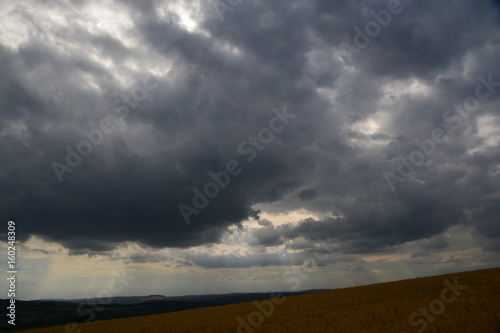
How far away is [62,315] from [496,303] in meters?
224

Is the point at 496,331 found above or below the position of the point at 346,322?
above

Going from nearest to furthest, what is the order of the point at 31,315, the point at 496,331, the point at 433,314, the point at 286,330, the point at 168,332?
the point at 496,331 < the point at 433,314 < the point at 286,330 < the point at 168,332 < the point at 31,315

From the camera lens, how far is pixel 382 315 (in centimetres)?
1650

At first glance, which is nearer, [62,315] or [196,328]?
[196,328]

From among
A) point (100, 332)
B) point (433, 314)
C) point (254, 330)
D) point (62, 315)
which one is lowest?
point (62, 315)

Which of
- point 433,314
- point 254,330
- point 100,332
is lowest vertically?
point 100,332

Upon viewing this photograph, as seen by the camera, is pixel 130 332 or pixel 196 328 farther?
pixel 130 332

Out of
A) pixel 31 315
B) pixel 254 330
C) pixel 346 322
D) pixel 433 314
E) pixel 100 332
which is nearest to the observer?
pixel 433 314

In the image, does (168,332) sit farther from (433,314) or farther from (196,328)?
(433,314)

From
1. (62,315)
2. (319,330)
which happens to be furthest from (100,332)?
(62,315)

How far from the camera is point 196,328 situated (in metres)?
22.3

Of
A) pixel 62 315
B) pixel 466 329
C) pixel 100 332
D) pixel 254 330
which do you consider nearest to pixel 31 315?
pixel 62 315

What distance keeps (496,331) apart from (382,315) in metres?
8.28

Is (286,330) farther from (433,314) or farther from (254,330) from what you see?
(433,314)
